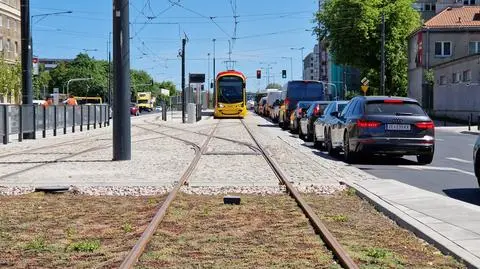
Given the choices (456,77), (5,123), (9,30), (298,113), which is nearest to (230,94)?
(456,77)

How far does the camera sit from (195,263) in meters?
6.05

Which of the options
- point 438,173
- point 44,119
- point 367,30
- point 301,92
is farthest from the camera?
point 367,30

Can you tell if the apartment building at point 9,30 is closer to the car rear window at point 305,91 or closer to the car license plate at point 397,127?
the car rear window at point 305,91

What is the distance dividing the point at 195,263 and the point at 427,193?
551cm

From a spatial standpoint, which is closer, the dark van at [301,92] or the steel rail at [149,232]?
the steel rail at [149,232]

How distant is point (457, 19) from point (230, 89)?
82.8ft

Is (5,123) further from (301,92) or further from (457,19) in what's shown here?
(457,19)

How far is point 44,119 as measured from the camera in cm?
2855

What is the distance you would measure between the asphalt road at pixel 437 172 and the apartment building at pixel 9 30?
69.3 meters

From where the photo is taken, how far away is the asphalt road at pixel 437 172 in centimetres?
1152

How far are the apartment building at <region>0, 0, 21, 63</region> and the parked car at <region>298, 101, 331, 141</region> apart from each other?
197 feet

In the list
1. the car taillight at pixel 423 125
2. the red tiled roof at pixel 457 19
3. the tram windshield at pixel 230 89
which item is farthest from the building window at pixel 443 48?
the car taillight at pixel 423 125

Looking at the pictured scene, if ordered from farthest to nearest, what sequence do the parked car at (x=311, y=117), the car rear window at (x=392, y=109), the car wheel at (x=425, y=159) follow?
the parked car at (x=311, y=117) < the car wheel at (x=425, y=159) < the car rear window at (x=392, y=109)

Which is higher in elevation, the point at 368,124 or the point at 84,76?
the point at 84,76
